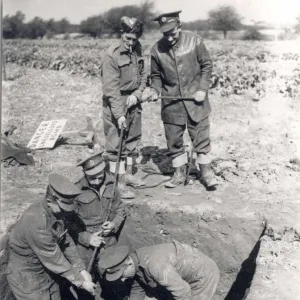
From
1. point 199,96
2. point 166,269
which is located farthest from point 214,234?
point 199,96

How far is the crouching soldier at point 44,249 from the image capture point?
4117mm

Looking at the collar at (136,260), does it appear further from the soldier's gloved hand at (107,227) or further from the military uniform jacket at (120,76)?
the military uniform jacket at (120,76)

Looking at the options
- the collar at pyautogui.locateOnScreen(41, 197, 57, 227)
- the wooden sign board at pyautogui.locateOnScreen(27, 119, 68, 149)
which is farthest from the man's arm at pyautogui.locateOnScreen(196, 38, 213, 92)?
the wooden sign board at pyautogui.locateOnScreen(27, 119, 68, 149)

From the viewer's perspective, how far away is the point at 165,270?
15.0 feet

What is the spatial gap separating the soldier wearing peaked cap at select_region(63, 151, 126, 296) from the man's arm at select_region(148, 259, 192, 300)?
0.72 metres

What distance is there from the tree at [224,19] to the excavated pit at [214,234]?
25.3 feet

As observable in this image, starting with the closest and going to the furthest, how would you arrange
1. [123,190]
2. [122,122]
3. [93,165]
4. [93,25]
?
[93,165]
[122,122]
[123,190]
[93,25]

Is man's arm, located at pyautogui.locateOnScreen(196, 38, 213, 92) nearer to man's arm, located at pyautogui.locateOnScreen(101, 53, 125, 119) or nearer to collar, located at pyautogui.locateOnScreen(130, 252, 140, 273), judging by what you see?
man's arm, located at pyautogui.locateOnScreen(101, 53, 125, 119)

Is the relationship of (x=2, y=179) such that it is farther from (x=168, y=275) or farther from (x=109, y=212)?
(x=168, y=275)

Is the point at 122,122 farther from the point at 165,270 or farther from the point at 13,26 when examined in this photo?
the point at 13,26

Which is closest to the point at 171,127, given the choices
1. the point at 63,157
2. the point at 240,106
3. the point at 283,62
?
the point at 63,157

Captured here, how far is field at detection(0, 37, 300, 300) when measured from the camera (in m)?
5.41

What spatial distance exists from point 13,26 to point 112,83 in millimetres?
9088

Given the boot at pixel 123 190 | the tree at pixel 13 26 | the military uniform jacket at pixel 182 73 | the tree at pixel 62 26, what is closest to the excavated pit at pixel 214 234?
the boot at pixel 123 190
